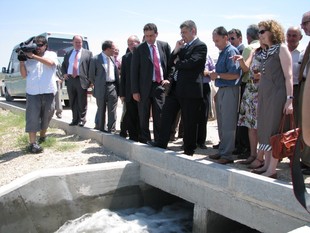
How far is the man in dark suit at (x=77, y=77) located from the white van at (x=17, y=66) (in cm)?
496

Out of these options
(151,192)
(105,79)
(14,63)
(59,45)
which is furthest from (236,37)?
(14,63)

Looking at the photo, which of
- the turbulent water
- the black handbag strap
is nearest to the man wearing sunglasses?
the turbulent water

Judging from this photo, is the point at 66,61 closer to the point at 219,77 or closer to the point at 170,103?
the point at 170,103

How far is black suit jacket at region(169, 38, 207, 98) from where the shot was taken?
5.03 m

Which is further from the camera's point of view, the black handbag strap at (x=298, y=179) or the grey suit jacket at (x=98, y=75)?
the grey suit jacket at (x=98, y=75)

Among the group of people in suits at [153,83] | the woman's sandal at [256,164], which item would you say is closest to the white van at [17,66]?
the group of people in suits at [153,83]

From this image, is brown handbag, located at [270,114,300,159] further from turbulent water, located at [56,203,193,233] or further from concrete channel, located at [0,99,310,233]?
turbulent water, located at [56,203,193,233]

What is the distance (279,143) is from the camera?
12.7 ft

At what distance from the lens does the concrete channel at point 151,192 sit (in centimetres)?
374

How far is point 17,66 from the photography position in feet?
49.3

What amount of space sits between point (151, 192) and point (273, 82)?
256 cm

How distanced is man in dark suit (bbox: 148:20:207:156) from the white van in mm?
8167

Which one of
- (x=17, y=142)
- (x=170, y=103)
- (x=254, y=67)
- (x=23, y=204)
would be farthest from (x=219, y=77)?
(x=17, y=142)

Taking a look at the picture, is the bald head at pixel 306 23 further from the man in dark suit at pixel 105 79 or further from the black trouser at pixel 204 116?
the man in dark suit at pixel 105 79
